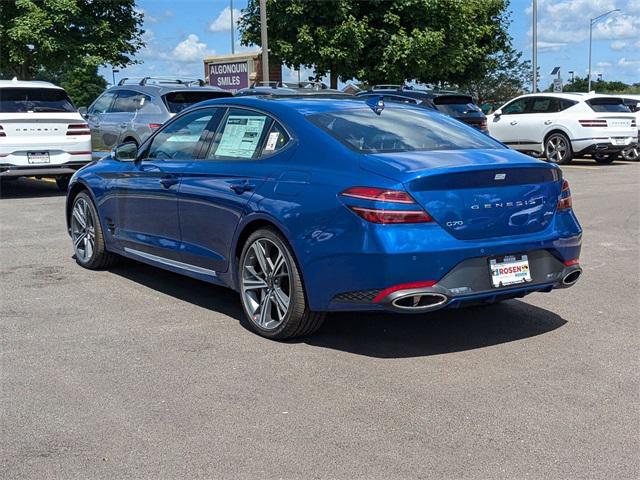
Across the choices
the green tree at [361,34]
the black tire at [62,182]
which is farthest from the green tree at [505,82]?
the black tire at [62,182]

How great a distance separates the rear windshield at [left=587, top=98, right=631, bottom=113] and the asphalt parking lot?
13.4 m

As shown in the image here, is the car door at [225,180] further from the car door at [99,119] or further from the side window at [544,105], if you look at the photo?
the side window at [544,105]

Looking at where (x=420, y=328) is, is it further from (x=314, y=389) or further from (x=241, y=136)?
(x=241, y=136)

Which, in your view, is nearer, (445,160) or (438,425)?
(438,425)

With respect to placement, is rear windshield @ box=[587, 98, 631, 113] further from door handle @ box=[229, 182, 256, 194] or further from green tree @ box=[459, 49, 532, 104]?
green tree @ box=[459, 49, 532, 104]

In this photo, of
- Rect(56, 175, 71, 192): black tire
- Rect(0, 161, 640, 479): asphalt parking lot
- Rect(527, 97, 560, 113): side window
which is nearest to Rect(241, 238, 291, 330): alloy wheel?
Rect(0, 161, 640, 479): asphalt parking lot

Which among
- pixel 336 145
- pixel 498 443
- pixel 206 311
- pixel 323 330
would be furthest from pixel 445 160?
pixel 206 311

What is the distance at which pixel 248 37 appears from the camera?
27.3m

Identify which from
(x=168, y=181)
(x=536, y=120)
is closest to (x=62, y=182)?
(x=168, y=181)

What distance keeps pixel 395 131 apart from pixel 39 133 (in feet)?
31.0

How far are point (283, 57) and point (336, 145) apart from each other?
71.7 feet

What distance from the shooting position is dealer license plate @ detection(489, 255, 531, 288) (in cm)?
484

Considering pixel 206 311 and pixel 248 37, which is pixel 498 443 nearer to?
pixel 206 311

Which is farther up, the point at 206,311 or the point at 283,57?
the point at 283,57
